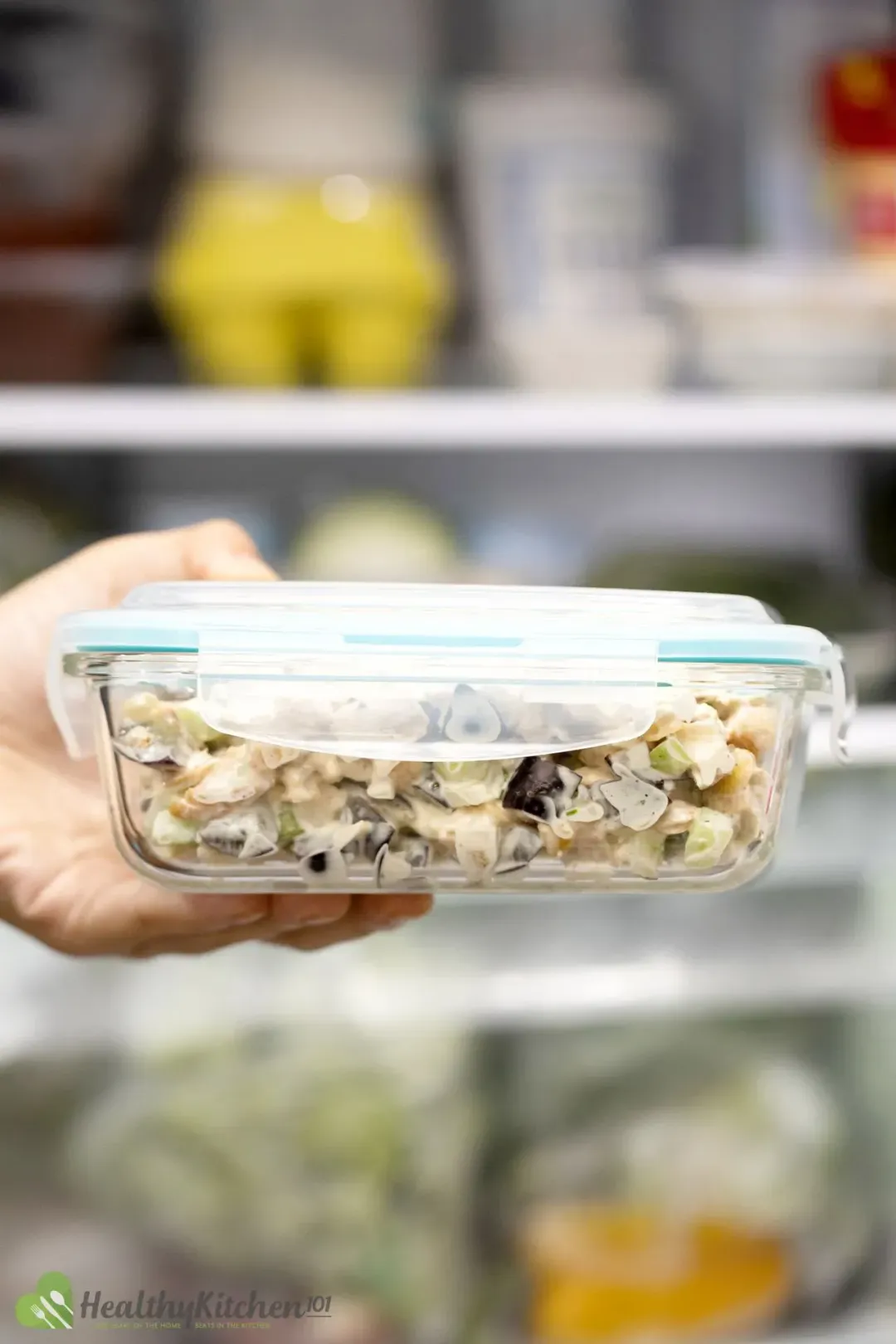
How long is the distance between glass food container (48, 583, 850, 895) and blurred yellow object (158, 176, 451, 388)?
2.04 ft

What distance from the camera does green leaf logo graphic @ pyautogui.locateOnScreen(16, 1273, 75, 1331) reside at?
38.1 inches

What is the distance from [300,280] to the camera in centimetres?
103

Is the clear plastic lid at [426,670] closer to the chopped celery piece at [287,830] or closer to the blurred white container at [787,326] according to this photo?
the chopped celery piece at [287,830]

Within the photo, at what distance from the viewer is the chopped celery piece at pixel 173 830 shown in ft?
1.54

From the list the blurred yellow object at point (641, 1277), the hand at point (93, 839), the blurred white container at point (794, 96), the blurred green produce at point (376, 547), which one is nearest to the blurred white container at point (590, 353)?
the blurred green produce at point (376, 547)

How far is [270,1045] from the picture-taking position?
43.6 inches

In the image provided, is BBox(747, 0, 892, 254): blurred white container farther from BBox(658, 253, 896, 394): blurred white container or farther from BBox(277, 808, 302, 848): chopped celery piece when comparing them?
BBox(277, 808, 302, 848): chopped celery piece

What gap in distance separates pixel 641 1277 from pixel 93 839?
73 centimetres

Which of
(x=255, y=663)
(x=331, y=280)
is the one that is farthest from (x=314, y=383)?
(x=255, y=663)

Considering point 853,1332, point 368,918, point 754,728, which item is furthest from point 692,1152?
point 754,728

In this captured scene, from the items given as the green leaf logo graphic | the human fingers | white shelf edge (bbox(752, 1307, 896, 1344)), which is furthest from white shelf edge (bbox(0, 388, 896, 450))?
white shelf edge (bbox(752, 1307, 896, 1344))

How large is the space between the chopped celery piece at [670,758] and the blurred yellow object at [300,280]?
2.24 feet

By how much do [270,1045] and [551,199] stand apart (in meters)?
0.78

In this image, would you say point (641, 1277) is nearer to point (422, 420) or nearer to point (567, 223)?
point (422, 420)
